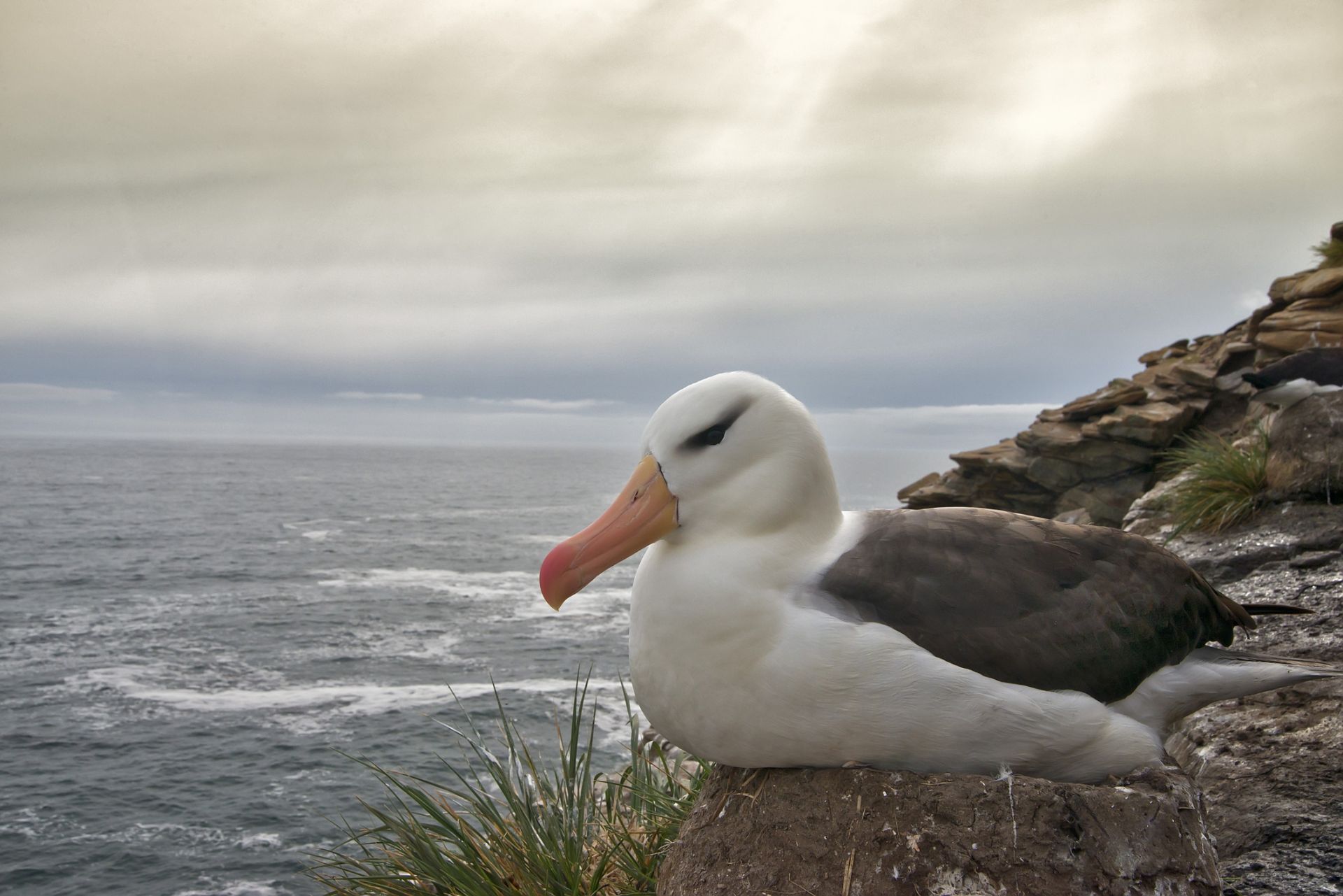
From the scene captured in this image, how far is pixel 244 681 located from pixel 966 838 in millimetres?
36670

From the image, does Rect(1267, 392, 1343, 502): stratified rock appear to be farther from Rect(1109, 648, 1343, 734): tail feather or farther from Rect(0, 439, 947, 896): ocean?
Rect(0, 439, 947, 896): ocean

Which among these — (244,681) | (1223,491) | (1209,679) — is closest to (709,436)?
(1209,679)

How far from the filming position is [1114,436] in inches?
613

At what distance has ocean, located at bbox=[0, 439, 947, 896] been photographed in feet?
69.8

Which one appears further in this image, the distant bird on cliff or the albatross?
the distant bird on cliff

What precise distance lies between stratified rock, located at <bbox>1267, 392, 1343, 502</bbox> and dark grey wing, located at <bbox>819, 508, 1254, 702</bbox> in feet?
12.9

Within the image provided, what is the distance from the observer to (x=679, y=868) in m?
3.45

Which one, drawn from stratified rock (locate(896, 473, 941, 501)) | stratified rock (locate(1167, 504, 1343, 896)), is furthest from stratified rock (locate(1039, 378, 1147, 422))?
stratified rock (locate(1167, 504, 1343, 896))

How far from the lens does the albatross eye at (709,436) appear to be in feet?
10.6

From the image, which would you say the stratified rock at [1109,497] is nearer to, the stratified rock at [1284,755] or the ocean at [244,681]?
the stratified rock at [1284,755]

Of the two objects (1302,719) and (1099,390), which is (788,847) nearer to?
(1302,719)

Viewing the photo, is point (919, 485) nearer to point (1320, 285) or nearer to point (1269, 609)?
point (1320, 285)

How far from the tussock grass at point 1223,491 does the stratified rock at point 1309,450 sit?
0.13 metres

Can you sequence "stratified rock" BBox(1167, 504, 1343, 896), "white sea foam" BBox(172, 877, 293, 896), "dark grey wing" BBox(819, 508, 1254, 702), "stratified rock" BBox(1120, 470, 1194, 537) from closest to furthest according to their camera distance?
1. "dark grey wing" BBox(819, 508, 1254, 702)
2. "stratified rock" BBox(1167, 504, 1343, 896)
3. "stratified rock" BBox(1120, 470, 1194, 537)
4. "white sea foam" BBox(172, 877, 293, 896)
